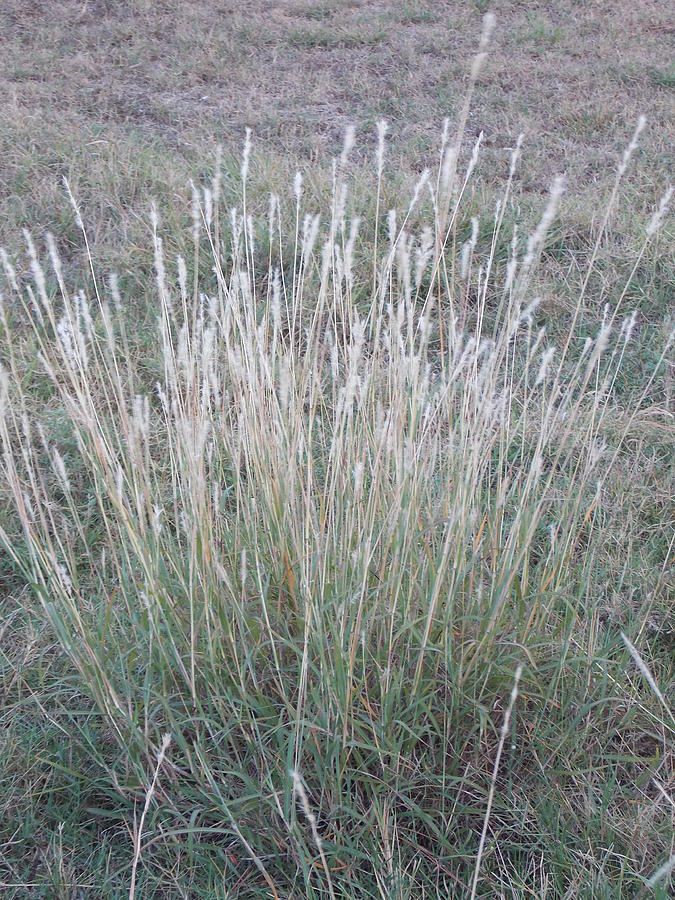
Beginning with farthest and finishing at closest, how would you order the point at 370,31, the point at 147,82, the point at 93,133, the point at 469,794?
the point at 370,31 < the point at 147,82 < the point at 93,133 < the point at 469,794

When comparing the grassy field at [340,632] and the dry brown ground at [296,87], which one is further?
the dry brown ground at [296,87]

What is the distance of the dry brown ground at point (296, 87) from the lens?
14.3 feet

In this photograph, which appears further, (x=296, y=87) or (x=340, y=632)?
(x=296, y=87)

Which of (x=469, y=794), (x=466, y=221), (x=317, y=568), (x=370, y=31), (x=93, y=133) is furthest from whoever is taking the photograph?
(x=370, y=31)

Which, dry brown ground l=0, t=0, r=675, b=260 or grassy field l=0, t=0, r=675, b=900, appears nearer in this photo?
grassy field l=0, t=0, r=675, b=900

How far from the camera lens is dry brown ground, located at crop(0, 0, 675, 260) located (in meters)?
4.37

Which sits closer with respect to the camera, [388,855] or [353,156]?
[388,855]

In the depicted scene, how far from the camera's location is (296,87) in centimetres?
581

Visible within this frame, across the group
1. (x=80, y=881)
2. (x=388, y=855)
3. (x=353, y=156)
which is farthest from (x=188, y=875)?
(x=353, y=156)

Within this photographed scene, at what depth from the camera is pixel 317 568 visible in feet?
Answer: 5.07

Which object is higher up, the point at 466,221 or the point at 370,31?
the point at 370,31

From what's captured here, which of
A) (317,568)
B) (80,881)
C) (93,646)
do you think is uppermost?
(317,568)

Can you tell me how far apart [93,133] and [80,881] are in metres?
4.38

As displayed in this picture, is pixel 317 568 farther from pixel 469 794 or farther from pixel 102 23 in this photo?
pixel 102 23
